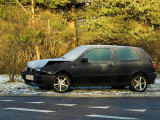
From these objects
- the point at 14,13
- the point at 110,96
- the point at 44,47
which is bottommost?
the point at 110,96

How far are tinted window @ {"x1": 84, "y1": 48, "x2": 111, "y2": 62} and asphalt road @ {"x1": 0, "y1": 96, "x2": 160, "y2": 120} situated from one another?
82.8 inches

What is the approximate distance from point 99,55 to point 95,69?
22.6 inches

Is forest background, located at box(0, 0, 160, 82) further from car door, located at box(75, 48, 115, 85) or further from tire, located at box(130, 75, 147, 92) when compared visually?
tire, located at box(130, 75, 147, 92)

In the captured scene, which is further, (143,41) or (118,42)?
(118,42)

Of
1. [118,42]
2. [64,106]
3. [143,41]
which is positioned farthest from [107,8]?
[64,106]

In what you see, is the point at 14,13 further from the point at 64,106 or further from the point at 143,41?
the point at 64,106

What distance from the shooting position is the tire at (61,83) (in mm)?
12844

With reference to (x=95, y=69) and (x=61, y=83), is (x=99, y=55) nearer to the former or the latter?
(x=95, y=69)

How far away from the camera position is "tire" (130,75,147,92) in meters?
13.5

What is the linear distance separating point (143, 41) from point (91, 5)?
7.41 meters

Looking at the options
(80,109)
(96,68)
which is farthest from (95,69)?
(80,109)

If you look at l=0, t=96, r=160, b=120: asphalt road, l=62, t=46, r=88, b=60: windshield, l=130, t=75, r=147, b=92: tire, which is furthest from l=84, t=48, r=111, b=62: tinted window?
l=0, t=96, r=160, b=120: asphalt road

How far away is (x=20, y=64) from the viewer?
2091 centimetres

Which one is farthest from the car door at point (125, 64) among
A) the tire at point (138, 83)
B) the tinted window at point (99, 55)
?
the tinted window at point (99, 55)
